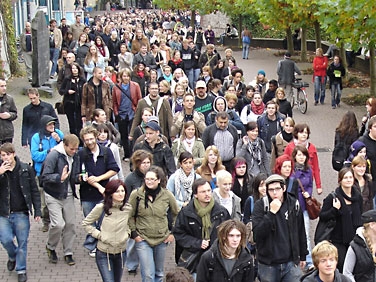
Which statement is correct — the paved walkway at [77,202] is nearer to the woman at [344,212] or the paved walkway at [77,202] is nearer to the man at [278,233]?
the man at [278,233]

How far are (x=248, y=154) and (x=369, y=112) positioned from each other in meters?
2.64

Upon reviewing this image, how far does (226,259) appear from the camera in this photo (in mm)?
6844

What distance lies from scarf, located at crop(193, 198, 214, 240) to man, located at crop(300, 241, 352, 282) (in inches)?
65.3

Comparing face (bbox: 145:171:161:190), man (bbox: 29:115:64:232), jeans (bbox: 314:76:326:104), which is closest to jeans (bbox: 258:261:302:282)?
face (bbox: 145:171:161:190)

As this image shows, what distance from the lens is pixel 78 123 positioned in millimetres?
15414

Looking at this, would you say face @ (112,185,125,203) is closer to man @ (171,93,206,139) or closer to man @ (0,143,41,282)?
man @ (0,143,41,282)

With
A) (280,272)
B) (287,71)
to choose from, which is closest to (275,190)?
(280,272)

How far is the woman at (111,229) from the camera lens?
316 inches

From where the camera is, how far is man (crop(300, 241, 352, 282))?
631cm

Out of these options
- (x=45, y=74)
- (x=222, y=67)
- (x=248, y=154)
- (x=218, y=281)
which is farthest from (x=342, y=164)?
(x=45, y=74)

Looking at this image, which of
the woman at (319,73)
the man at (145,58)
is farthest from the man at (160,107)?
the woman at (319,73)

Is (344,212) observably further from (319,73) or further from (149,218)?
(319,73)

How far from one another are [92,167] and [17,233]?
4.26 feet

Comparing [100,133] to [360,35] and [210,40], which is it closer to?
[360,35]
